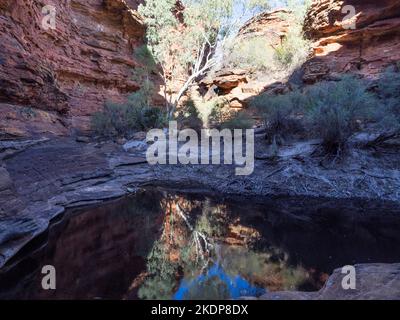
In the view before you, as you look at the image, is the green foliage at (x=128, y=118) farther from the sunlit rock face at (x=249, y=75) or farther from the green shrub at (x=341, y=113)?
the green shrub at (x=341, y=113)

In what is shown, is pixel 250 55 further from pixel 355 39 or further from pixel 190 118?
pixel 190 118

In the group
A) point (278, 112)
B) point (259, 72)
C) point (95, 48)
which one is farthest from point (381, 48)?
point (95, 48)

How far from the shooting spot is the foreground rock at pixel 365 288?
262cm

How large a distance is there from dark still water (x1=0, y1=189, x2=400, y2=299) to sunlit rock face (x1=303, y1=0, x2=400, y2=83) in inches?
375

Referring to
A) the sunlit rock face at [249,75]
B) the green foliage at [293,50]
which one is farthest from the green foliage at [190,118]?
the green foliage at [293,50]

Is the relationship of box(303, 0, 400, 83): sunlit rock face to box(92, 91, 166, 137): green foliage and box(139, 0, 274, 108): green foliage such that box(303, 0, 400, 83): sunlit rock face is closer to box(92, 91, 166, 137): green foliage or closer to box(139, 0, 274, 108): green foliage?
box(139, 0, 274, 108): green foliage

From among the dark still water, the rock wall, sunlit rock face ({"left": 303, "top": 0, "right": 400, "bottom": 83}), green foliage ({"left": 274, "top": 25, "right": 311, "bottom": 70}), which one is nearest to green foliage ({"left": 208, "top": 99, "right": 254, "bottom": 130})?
sunlit rock face ({"left": 303, "top": 0, "right": 400, "bottom": 83})

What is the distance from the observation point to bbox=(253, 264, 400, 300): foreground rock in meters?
2.62

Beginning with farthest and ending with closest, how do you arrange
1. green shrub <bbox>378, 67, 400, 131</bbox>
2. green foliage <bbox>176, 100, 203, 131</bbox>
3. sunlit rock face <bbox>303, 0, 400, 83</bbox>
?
green foliage <bbox>176, 100, 203, 131</bbox>
sunlit rock face <bbox>303, 0, 400, 83</bbox>
green shrub <bbox>378, 67, 400, 131</bbox>

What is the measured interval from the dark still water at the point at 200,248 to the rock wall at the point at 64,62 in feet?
14.7

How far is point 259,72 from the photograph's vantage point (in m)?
18.1

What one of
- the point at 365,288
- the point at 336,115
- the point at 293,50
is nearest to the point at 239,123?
the point at 336,115
